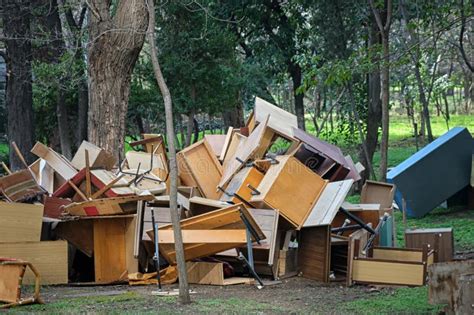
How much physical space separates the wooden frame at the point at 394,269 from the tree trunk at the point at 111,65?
5.32 m

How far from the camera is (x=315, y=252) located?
9.59 m

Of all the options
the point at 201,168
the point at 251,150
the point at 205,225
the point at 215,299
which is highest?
the point at 251,150

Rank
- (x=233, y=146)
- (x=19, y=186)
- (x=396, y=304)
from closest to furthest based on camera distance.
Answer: (x=396, y=304) < (x=19, y=186) < (x=233, y=146)

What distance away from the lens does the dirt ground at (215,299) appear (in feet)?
24.1

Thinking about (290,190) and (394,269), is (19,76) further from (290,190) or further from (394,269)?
(394,269)

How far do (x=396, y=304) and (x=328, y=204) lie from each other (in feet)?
7.73

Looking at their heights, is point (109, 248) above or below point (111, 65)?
below

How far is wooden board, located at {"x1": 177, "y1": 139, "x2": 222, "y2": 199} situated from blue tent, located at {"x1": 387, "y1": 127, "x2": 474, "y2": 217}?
4300 mm

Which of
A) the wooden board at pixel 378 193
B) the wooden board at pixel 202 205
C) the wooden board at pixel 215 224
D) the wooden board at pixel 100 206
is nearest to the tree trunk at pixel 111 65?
the wooden board at pixel 202 205

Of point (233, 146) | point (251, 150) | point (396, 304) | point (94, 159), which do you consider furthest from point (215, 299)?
point (233, 146)

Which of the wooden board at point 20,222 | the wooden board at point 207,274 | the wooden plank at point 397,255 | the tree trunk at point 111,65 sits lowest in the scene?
the wooden board at point 207,274

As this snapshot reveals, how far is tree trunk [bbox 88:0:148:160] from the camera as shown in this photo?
1220 cm

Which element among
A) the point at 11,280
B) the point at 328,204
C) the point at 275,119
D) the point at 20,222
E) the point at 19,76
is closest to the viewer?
the point at 11,280

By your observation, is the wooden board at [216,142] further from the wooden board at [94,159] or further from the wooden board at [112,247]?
the wooden board at [112,247]
